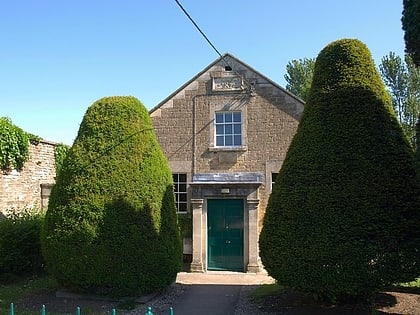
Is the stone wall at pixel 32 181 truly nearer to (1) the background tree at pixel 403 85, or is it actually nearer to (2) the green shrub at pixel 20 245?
(2) the green shrub at pixel 20 245

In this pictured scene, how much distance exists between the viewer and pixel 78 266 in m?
8.59

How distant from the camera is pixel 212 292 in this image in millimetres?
10109

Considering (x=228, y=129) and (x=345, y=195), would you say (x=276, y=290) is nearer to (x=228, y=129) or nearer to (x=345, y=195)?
(x=345, y=195)

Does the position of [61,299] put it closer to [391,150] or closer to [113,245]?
[113,245]

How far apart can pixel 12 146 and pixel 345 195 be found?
10.1m

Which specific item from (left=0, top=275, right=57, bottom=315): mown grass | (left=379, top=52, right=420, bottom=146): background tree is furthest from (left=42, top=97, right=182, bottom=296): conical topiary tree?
(left=379, top=52, right=420, bottom=146): background tree

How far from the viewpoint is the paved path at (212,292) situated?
27.2ft

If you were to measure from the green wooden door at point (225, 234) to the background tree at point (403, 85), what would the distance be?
17.0m

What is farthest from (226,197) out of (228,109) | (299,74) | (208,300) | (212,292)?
(299,74)

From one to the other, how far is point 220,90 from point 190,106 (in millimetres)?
1238

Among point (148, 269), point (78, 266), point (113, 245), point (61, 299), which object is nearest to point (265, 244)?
point (148, 269)

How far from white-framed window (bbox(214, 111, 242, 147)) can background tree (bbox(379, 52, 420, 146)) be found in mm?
15598

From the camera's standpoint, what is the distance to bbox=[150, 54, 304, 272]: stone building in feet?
44.7

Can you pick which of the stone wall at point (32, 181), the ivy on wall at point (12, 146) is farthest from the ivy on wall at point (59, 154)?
the ivy on wall at point (12, 146)
